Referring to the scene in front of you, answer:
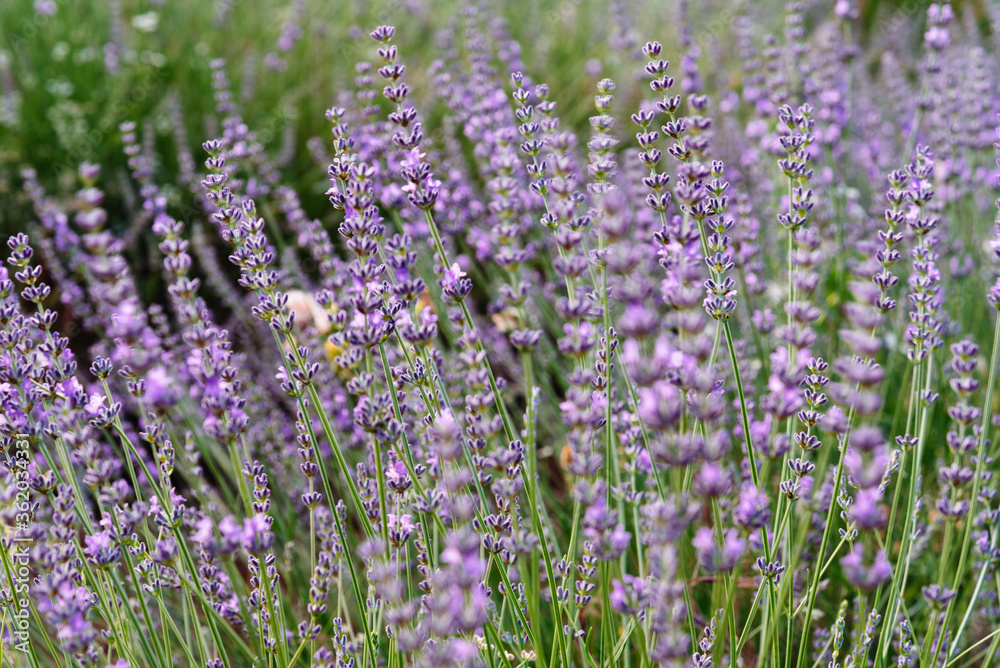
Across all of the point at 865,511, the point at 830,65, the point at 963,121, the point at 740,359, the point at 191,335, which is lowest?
the point at 740,359

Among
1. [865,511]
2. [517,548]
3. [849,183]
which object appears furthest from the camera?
[849,183]

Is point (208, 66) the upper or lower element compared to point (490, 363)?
upper

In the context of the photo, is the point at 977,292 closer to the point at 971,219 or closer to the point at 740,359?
the point at 971,219

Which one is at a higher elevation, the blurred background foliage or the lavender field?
the blurred background foliage

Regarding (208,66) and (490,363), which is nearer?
(490,363)

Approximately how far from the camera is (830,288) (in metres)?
3.33

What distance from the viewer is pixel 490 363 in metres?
3.28

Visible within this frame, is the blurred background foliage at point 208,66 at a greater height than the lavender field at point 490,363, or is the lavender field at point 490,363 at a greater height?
the blurred background foliage at point 208,66

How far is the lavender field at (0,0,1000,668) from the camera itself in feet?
3.87

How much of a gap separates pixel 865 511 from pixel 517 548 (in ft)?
1.47

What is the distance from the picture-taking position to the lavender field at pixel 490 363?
1180 mm

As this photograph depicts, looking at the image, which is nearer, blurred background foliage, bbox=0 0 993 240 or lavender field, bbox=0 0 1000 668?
lavender field, bbox=0 0 1000 668

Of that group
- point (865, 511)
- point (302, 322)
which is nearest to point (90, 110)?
point (302, 322)

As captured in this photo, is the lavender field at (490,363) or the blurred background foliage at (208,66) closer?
the lavender field at (490,363)
